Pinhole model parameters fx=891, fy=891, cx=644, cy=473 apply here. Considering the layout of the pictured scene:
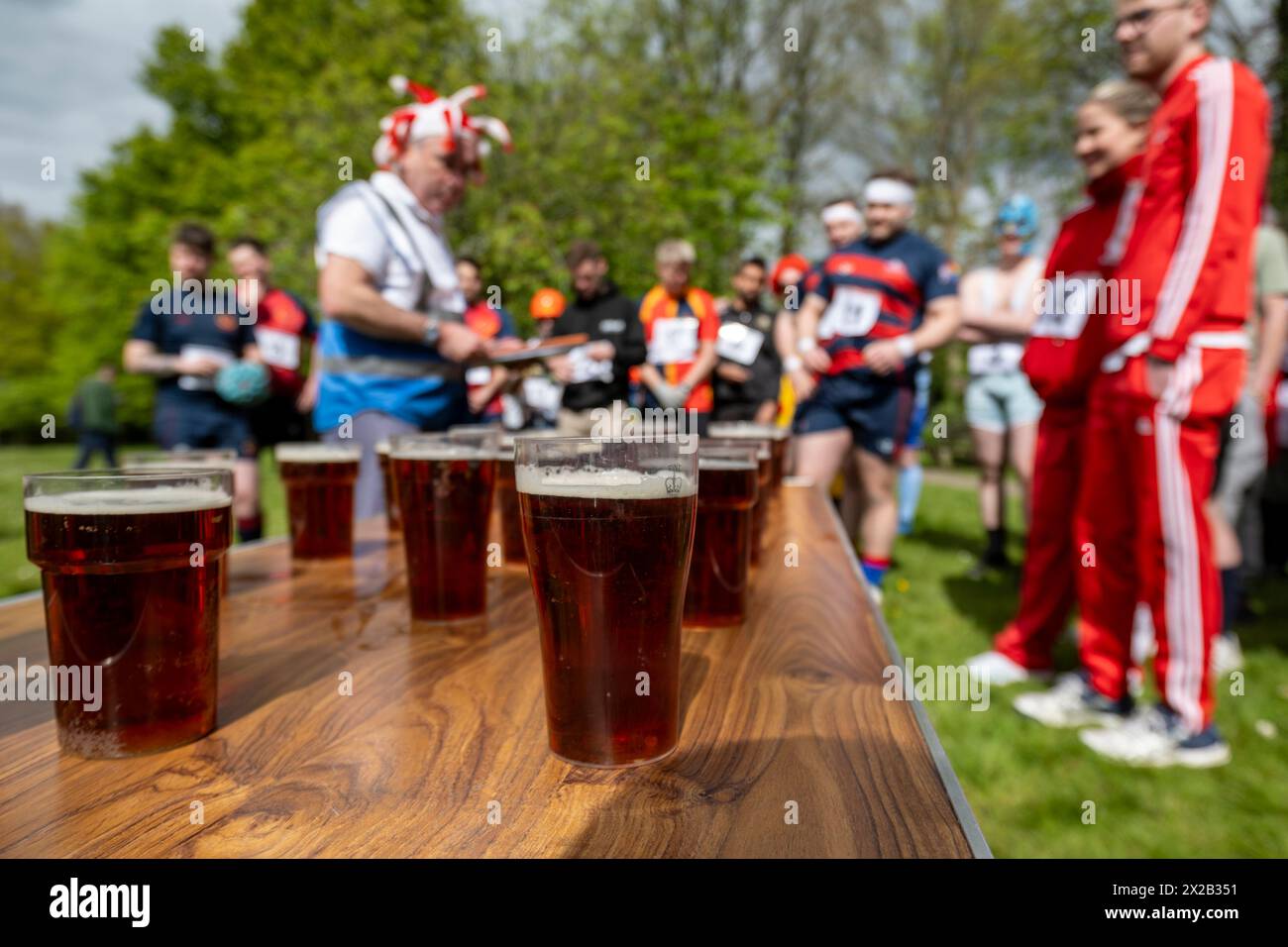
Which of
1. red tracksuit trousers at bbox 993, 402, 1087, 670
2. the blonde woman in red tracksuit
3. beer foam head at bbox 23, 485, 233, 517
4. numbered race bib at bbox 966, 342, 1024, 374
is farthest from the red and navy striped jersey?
beer foam head at bbox 23, 485, 233, 517

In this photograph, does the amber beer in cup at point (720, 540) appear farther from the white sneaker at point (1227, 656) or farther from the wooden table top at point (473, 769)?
the white sneaker at point (1227, 656)

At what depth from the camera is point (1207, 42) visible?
484 inches

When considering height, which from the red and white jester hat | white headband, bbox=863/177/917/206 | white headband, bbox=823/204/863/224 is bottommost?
the red and white jester hat

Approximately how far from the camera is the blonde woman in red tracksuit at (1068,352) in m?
3.06

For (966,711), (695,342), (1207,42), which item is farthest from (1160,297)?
(1207,42)

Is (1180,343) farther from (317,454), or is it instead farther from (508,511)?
(317,454)

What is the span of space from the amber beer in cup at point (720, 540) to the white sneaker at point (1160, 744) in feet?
7.49

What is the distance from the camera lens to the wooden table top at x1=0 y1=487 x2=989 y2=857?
61 centimetres

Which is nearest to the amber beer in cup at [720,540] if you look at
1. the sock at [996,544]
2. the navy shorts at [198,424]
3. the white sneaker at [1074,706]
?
the white sneaker at [1074,706]

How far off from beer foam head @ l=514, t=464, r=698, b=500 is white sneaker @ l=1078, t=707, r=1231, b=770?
2.72 meters

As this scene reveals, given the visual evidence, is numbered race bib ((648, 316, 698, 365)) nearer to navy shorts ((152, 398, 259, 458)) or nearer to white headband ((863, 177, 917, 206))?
white headband ((863, 177, 917, 206))

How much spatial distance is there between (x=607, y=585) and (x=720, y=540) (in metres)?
0.46

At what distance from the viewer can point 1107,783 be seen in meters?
2.77

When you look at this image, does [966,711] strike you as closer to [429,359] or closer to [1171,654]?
[1171,654]
